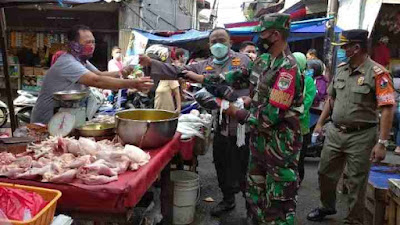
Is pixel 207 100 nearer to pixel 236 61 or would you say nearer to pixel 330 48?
pixel 236 61

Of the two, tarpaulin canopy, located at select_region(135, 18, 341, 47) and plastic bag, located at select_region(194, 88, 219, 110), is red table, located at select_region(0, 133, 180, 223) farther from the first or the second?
tarpaulin canopy, located at select_region(135, 18, 341, 47)

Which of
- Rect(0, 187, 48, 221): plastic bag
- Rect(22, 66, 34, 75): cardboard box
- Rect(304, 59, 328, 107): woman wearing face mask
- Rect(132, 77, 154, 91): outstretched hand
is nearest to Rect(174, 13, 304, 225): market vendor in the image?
Rect(132, 77, 154, 91): outstretched hand

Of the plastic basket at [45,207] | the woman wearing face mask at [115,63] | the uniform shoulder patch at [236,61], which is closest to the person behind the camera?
the plastic basket at [45,207]

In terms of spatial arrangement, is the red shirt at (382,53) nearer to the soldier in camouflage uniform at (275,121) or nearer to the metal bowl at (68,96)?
the soldier in camouflage uniform at (275,121)

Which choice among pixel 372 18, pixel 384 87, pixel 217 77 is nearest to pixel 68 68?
pixel 217 77

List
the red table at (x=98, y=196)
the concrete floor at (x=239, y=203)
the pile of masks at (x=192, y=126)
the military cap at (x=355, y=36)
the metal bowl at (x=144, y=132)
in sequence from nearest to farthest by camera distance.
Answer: the red table at (x=98, y=196) → the metal bowl at (x=144, y=132) → the military cap at (x=355, y=36) → the pile of masks at (x=192, y=126) → the concrete floor at (x=239, y=203)

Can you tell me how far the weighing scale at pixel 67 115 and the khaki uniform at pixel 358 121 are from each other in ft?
8.78

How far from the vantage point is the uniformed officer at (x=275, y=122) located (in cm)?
328

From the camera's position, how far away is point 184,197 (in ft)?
14.1

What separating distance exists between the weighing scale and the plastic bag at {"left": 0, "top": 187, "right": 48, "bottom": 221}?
1.27 m

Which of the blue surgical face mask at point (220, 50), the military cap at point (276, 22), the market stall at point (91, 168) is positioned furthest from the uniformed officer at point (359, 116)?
the market stall at point (91, 168)

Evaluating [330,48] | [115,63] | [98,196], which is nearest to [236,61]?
[98,196]

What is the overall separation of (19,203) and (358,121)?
332 cm

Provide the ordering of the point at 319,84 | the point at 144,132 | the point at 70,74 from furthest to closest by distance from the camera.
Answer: the point at 319,84 < the point at 70,74 < the point at 144,132
